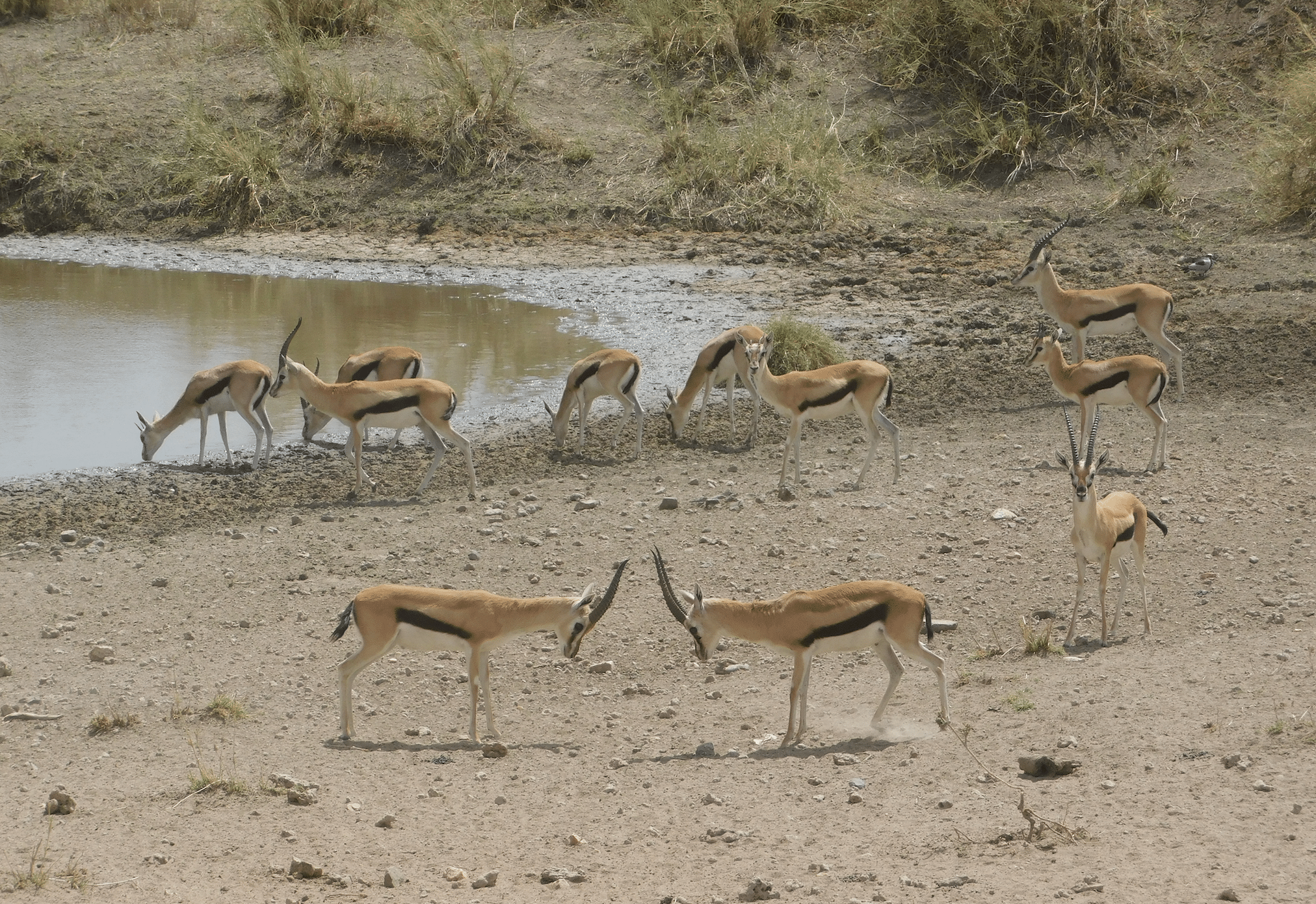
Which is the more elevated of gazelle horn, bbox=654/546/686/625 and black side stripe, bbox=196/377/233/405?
black side stripe, bbox=196/377/233/405

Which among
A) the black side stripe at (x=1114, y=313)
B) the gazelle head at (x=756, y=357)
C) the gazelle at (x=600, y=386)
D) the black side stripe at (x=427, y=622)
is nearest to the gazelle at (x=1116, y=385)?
the black side stripe at (x=1114, y=313)

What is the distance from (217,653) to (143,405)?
21.3 feet

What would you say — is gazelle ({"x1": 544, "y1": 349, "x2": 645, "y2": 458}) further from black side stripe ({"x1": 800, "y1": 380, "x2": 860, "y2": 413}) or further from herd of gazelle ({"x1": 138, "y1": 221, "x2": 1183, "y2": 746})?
black side stripe ({"x1": 800, "y1": 380, "x2": 860, "y2": 413})

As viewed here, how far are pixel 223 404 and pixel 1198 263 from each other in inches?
443

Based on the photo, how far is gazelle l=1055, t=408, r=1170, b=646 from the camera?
294 inches

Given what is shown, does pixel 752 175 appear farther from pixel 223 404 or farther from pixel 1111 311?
pixel 223 404

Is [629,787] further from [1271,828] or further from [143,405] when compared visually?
[143,405]

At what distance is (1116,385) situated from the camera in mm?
10969

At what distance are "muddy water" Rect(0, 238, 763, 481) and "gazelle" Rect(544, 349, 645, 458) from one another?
78 cm

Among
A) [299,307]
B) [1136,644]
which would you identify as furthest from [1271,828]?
[299,307]

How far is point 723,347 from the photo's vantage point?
12336 mm

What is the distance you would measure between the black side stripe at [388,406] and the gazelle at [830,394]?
2.58m

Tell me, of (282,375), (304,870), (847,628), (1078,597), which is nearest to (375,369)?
(282,375)

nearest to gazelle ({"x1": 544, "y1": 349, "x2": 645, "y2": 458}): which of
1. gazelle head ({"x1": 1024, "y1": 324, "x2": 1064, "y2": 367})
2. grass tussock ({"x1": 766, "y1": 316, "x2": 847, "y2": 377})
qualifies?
grass tussock ({"x1": 766, "y1": 316, "x2": 847, "y2": 377})
